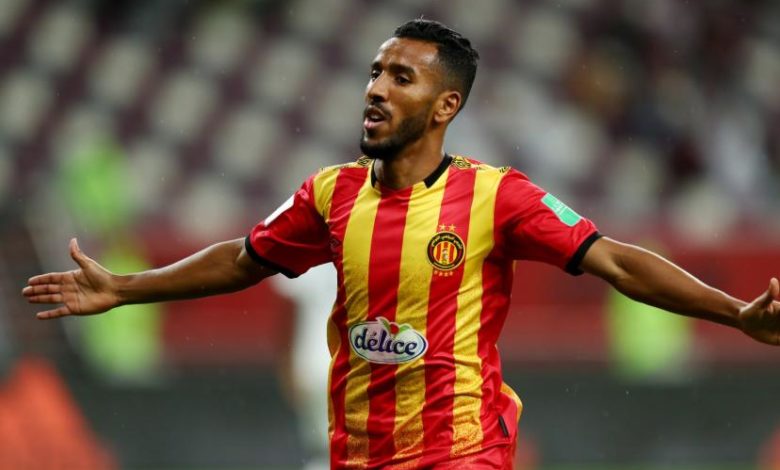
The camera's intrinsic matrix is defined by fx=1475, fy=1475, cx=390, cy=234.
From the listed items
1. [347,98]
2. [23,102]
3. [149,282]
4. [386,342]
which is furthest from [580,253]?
[23,102]

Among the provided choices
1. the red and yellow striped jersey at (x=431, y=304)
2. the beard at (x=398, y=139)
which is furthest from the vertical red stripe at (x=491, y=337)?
the beard at (x=398, y=139)

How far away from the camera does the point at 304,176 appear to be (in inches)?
523

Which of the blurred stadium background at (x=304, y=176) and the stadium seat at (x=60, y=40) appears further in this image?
the stadium seat at (x=60, y=40)

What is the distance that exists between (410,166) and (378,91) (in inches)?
9.7

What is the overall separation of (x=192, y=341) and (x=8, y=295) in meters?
1.38

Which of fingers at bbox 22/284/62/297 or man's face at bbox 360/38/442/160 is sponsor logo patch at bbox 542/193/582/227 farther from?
fingers at bbox 22/284/62/297

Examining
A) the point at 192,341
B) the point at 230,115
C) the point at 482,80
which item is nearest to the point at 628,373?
the point at 192,341

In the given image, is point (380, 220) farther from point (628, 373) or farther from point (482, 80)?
point (482, 80)

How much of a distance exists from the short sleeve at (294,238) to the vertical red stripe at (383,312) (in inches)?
10.9

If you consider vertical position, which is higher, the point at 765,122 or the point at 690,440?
the point at 765,122

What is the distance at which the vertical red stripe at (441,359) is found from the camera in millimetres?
4164

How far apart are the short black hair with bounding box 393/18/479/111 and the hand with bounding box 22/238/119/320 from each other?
3.94 ft

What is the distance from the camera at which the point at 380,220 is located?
4266 mm

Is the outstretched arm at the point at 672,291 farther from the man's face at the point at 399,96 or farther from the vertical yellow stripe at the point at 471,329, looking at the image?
the man's face at the point at 399,96
